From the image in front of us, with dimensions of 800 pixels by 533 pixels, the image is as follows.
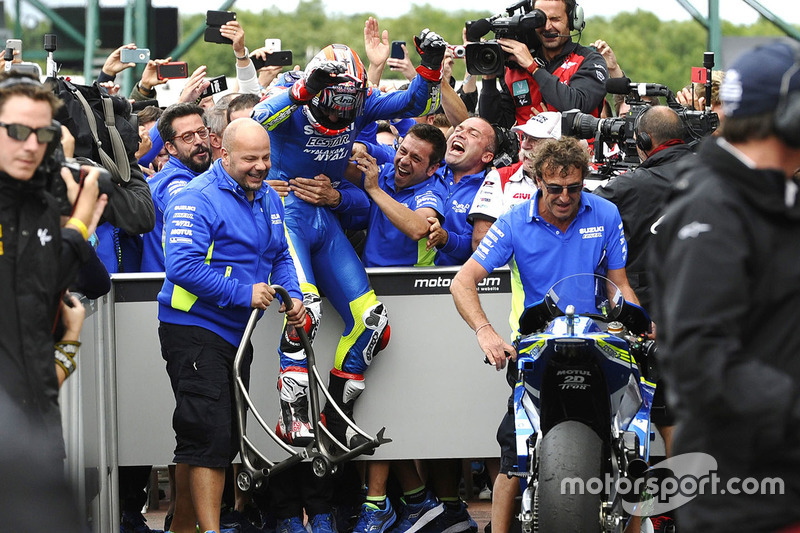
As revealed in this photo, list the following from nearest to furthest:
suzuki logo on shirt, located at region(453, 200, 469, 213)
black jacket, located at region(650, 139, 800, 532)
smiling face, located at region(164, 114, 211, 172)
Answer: black jacket, located at region(650, 139, 800, 532) < smiling face, located at region(164, 114, 211, 172) < suzuki logo on shirt, located at region(453, 200, 469, 213)

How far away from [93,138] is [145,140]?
7.84ft

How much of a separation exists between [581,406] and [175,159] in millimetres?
3504

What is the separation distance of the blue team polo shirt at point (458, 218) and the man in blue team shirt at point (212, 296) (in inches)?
54.3

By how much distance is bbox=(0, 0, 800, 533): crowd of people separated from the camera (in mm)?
2865

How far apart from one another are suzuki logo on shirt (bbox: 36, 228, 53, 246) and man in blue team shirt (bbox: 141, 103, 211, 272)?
3384 mm

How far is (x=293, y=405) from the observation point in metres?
6.69

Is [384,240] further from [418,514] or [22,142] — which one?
[22,142]

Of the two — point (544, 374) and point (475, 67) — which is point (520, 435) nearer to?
point (544, 374)

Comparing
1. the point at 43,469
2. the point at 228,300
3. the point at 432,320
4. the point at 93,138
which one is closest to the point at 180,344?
the point at 228,300

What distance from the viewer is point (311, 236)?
7.20 metres

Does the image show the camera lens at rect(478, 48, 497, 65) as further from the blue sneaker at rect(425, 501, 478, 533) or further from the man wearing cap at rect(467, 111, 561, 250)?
the blue sneaker at rect(425, 501, 478, 533)

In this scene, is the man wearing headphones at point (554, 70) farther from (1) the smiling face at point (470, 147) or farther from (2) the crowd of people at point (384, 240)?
(1) the smiling face at point (470, 147)

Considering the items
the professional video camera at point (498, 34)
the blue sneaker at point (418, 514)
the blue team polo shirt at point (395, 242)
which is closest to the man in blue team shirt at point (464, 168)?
the blue team polo shirt at point (395, 242)

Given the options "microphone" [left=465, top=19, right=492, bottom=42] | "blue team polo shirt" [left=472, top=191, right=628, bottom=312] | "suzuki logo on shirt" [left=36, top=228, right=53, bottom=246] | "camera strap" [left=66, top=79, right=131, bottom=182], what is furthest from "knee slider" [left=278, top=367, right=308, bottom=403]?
"suzuki logo on shirt" [left=36, top=228, right=53, bottom=246]
